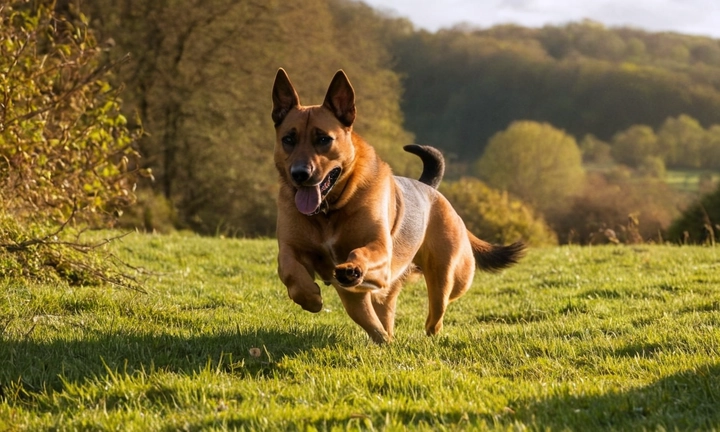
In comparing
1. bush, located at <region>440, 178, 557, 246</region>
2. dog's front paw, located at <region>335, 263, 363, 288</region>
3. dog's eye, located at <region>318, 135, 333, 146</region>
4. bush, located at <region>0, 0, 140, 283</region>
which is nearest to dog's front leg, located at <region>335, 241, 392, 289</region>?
dog's front paw, located at <region>335, 263, 363, 288</region>

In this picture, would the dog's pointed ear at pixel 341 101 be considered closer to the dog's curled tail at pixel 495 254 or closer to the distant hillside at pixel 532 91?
the dog's curled tail at pixel 495 254

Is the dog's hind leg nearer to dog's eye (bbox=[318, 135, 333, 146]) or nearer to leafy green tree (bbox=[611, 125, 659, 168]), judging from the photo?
dog's eye (bbox=[318, 135, 333, 146])

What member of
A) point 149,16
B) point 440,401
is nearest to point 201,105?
point 149,16

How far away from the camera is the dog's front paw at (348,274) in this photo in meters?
5.27

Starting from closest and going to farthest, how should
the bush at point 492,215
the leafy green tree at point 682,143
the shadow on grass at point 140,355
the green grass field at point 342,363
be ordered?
the green grass field at point 342,363 < the shadow on grass at point 140,355 < the bush at point 492,215 < the leafy green tree at point 682,143

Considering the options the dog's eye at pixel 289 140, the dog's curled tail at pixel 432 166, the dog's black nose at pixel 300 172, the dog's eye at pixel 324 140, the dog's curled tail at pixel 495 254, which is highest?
the dog's eye at pixel 324 140

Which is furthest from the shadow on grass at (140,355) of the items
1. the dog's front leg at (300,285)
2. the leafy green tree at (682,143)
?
the leafy green tree at (682,143)

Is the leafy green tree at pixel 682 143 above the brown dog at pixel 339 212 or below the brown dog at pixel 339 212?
below

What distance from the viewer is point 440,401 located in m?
4.25

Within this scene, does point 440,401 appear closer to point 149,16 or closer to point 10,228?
point 10,228

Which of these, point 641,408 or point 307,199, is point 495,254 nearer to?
point 307,199

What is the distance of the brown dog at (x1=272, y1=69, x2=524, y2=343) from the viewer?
569 centimetres

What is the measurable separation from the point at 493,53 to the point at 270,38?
53925 millimetres

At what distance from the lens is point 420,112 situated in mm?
72625
